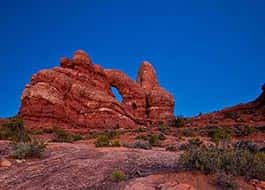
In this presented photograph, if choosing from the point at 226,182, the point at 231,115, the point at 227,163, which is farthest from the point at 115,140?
the point at 231,115

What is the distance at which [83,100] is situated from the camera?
120ft

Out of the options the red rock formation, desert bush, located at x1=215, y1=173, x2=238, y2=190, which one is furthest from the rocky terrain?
the red rock formation

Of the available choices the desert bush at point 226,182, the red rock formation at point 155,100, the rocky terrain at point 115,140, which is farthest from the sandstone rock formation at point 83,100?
the desert bush at point 226,182

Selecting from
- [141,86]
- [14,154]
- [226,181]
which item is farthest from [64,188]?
[141,86]

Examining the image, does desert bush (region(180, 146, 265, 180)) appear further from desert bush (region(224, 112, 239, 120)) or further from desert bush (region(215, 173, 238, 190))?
desert bush (region(224, 112, 239, 120))

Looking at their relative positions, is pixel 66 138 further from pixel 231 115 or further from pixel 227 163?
pixel 231 115

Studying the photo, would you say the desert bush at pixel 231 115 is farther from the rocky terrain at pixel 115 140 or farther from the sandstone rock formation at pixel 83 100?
the sandstone rock formation at pixel 83 100

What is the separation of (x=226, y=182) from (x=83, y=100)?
103 feet

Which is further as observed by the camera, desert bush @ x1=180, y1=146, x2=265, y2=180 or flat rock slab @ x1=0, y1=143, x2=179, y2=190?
flat rock slab @ x1=0, y1=143, x2=179, y2=190

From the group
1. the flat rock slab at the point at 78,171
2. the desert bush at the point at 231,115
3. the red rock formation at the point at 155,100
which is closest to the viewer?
the flat rock slab at the point at 78,171

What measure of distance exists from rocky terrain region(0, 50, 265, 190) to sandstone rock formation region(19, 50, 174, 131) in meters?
0.11

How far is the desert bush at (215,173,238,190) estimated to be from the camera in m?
5.77

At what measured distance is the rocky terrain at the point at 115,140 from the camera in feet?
21.2

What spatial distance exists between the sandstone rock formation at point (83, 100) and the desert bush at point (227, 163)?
88.6 feet
